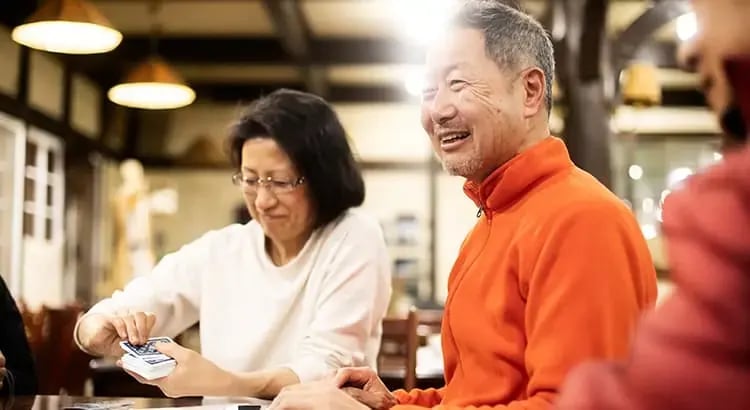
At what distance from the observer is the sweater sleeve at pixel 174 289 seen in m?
2.21

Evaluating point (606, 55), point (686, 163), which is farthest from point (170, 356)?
point (686, 163)

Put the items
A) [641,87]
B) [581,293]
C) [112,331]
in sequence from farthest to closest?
[641,87] < [112,331] < [581,293]

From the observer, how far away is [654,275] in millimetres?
1280

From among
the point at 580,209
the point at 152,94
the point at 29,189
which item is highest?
the point at 152,94

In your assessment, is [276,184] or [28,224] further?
[28,224]

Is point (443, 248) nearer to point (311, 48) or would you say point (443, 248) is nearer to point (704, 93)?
point (311, 48)

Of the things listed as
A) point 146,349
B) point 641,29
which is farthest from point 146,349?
point 641,29

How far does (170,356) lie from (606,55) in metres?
5.08

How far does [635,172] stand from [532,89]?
9983mm

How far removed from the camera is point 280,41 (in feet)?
30.2

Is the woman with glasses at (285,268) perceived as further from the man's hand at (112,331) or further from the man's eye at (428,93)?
the man's eye at (428,93)

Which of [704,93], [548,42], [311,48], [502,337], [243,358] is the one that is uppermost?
[311,48]

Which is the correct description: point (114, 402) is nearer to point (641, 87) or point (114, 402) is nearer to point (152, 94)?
point (152, 94)

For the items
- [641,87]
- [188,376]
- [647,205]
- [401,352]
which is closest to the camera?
[188,376]
